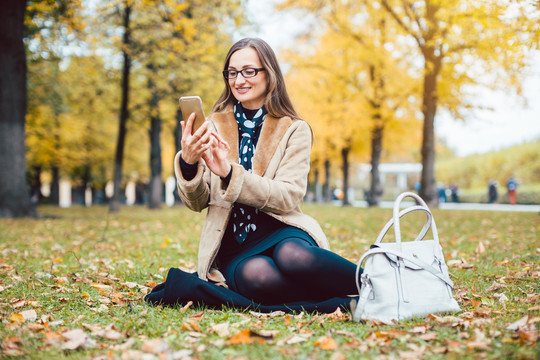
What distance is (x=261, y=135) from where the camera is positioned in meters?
3.15

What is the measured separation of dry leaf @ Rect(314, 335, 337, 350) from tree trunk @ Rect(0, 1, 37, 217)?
10.5 metres

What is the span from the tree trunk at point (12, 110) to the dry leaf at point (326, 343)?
10.5 m

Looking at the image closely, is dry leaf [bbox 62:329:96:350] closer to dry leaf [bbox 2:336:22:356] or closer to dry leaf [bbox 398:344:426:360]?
dry leaf [bbox 2:336:22:356]

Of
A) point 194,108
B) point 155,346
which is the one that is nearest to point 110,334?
point 155,346

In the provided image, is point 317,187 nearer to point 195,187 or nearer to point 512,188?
point 512,188

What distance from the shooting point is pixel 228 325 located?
8.24 ft

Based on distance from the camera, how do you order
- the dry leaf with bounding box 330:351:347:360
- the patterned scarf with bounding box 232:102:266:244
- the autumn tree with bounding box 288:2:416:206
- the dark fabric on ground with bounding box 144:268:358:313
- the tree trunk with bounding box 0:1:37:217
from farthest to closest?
1. the autumn tree with bounding box 288:2:416:206
2. the tree trunk with bounding box 0:1:37:217
3. the patterned scarf with bounding box 232:102:266:244
4. the dark fabric on ground with bounding box 144:268:358:313
5. the dry leaf with bounding box 330:351:347:360

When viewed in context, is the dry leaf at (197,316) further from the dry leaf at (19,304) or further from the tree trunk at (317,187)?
the tree trunk at (317,187)

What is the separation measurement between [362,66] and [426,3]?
5209mm

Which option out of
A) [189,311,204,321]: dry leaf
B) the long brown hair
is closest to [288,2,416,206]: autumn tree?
the long brown hair

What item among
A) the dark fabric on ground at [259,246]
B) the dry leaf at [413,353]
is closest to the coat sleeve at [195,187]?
the dark fabric on ground at [259,246]

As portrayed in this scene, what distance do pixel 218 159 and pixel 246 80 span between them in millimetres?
→ 693

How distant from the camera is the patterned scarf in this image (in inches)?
124

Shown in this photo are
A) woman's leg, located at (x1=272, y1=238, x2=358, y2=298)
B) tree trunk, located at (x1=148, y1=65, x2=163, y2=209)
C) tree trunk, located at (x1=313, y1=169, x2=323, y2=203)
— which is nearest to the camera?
woman's leg, located at (x1=272, y1=238, x2=358, y2=298)
